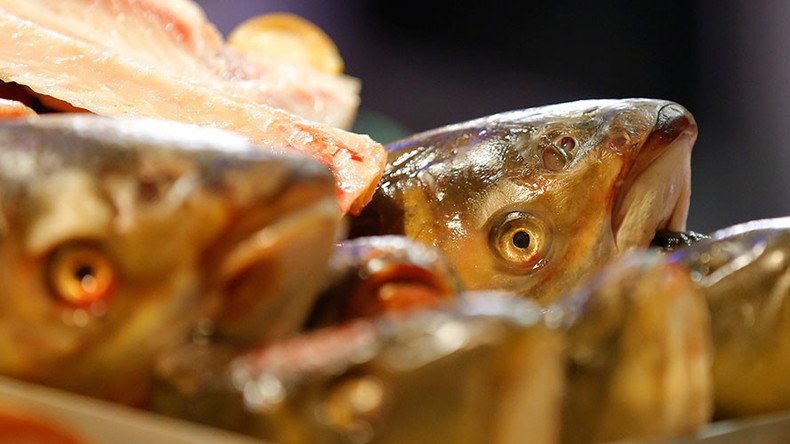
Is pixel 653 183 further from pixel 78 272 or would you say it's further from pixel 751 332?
pixel 78 272

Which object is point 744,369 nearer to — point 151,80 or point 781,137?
point 151,80

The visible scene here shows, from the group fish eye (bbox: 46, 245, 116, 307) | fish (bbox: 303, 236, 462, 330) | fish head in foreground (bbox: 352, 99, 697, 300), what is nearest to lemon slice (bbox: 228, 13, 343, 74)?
fish head in foreground (bbox: 352, 99, 697, 300)

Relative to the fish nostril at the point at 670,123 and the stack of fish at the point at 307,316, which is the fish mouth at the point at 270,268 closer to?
the stack of fish at the point at 307,316

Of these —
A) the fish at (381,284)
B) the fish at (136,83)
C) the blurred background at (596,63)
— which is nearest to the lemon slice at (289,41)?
the fish at (136,83)

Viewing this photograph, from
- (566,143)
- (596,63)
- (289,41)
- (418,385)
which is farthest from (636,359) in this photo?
(596,63)

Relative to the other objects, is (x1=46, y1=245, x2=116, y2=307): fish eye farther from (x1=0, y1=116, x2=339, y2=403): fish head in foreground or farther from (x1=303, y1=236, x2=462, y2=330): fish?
(x1=303, y1=236, x2=462, y2=330): fish
